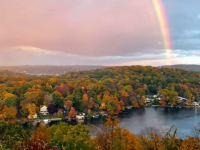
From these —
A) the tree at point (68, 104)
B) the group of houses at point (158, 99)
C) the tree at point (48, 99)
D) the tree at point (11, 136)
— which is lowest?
the group of houses at point (158, 99)

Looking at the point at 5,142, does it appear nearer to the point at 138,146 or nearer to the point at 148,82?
the point at 138,146

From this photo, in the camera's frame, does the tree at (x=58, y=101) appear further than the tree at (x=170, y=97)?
No

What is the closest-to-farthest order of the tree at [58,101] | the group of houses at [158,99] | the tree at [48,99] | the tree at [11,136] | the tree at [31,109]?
the tree at [11,136]
the tree at [31,109]
the tree at [58,101]
the tree at [48,99]
the group of houses at [158,99]

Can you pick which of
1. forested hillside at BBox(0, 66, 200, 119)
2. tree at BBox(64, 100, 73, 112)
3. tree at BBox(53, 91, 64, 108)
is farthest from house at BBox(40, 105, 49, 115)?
tree at BBox(64, 100, 73, 112)

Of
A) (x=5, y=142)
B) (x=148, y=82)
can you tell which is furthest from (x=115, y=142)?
(x=148, y=82)

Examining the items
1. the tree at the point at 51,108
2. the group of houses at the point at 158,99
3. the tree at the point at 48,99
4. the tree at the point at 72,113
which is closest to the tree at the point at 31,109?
the tree at the point at 51,108

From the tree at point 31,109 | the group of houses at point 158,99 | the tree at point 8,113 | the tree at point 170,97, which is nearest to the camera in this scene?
the tree at point 8,113

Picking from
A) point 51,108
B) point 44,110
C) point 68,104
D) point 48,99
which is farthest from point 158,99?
point 44,110

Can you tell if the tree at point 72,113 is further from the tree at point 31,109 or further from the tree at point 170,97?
the tree at point 170,97

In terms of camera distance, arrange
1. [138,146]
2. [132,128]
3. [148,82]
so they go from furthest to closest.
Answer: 1. [148,82]
2. [132,128]
3. [138,146]

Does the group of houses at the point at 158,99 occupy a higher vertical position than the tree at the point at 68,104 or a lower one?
lower

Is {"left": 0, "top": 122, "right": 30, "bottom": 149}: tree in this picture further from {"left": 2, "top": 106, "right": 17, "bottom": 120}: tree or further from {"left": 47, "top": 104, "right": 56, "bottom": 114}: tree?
{"left": 47, "top": 104, "right": 56, "bottom": 114}: tree
